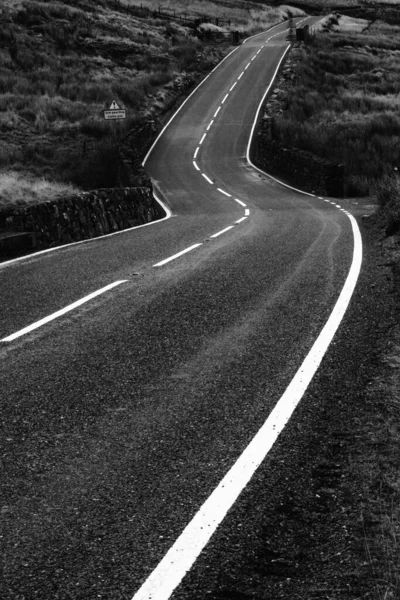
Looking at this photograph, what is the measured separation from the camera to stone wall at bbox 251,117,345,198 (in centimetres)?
3150

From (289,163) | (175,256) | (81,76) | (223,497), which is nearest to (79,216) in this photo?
(175,256)

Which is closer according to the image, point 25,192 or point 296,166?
point 25,192

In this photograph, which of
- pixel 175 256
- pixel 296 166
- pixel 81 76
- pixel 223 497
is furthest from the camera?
pixel 81 76

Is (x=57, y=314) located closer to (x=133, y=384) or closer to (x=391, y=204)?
(x=133, y=384)

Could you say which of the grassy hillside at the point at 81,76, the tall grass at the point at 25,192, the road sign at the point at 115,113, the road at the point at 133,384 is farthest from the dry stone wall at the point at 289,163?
the road at the point at 133,384

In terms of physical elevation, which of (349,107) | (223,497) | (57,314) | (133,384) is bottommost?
(57,314)

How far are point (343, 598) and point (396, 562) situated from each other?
0.37 m

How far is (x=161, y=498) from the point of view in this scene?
4035 millimetres

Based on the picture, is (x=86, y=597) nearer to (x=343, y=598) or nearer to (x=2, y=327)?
(x=343, y=598)

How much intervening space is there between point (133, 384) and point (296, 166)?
99.6 ft

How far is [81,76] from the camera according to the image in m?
53.5

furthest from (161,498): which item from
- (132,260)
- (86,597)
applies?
(132,260)

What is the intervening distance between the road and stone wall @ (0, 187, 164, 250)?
108 cm

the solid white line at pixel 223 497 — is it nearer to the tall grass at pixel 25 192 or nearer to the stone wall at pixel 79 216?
the stone wall at pixel 79 216
